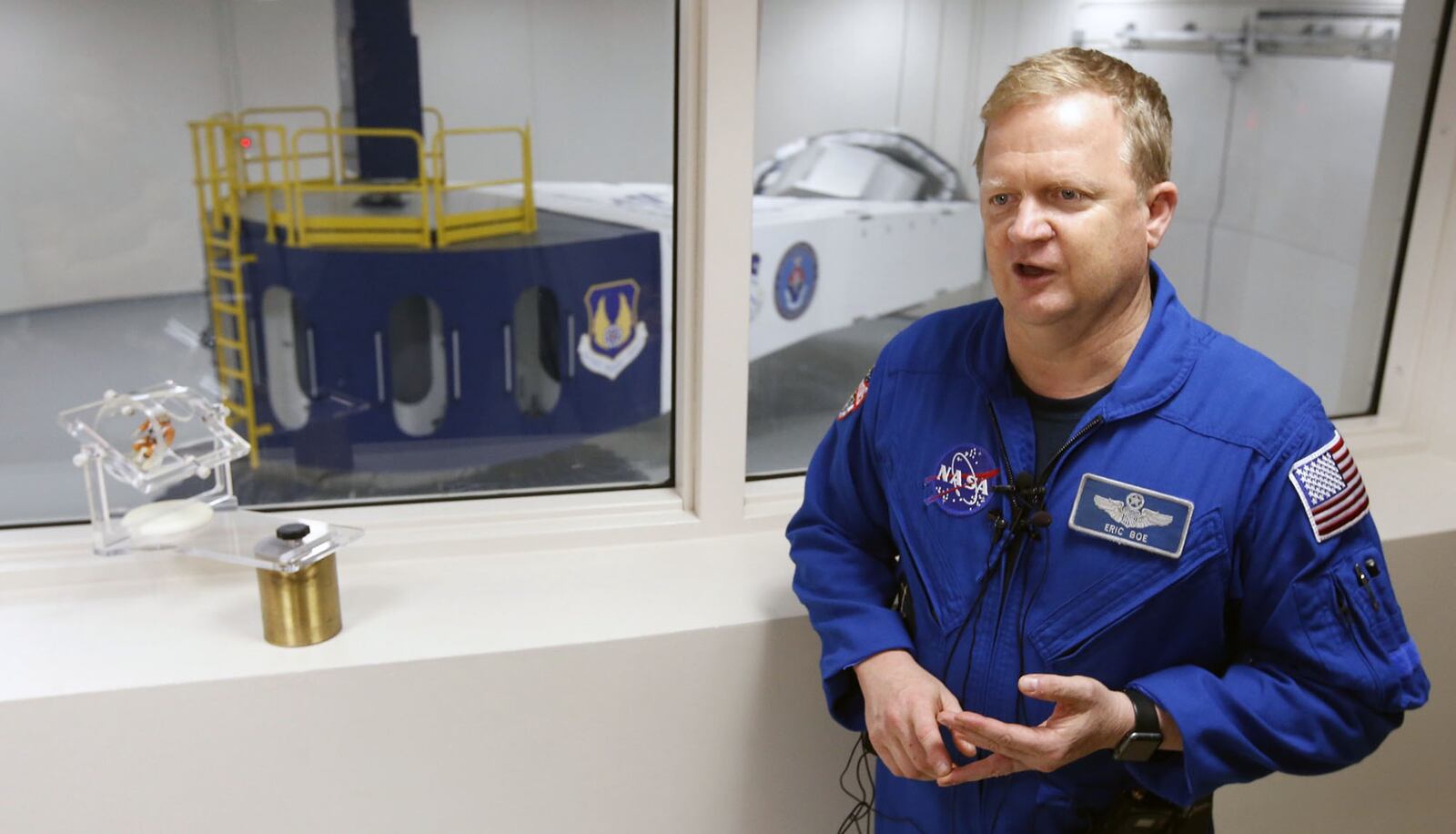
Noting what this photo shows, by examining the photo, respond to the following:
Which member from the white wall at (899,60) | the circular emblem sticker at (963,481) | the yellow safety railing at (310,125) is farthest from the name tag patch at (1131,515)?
the yellow safety railing at (310,125)

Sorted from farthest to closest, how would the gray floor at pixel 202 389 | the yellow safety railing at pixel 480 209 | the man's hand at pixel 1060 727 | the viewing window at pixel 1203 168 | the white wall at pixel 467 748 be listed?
the viewing window at pixel 1203 168
the yellow safety railing at pixel 480 209
the gray floor at pixel 202 389
the white wall at pixel 467 748
the man's hand at pixel 1060 727

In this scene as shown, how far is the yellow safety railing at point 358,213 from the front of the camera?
203cm

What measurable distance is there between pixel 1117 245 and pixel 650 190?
3.21 ft

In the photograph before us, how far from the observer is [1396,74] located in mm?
2324

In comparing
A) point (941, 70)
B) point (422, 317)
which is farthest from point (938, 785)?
point (941, 70)

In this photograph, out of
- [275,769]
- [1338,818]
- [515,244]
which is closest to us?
[275,769]

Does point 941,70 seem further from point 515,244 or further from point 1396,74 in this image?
point 515,244

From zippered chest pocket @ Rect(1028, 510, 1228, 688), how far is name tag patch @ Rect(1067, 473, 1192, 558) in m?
0.02

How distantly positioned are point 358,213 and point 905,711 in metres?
1.58

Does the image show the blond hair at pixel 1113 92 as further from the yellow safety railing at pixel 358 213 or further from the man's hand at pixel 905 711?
the yellow safety railing at pixel 358 213

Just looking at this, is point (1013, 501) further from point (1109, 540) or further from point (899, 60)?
point (899, 60)

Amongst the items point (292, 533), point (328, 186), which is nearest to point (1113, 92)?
point (292, 533)

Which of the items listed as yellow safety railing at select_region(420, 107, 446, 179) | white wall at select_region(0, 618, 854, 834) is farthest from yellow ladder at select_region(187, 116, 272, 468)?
white wall at select_region(0, 618, 854, 834)

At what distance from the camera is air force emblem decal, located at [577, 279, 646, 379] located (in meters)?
2.07
